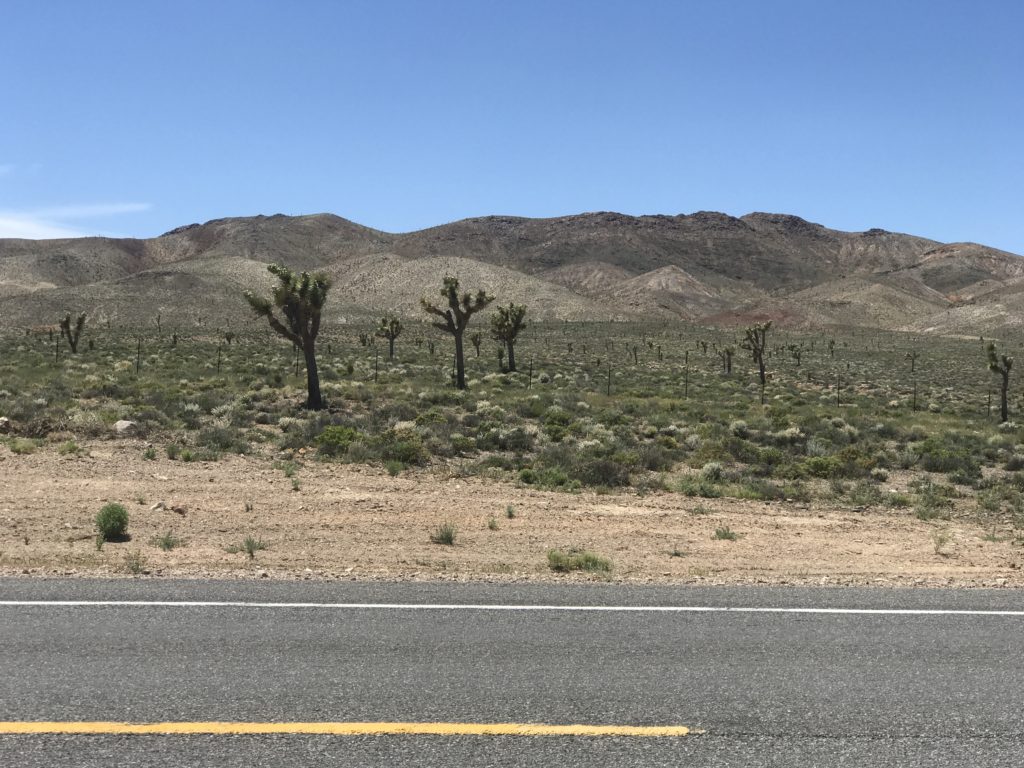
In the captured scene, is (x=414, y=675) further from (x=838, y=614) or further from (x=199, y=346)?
(x=199, y=346)

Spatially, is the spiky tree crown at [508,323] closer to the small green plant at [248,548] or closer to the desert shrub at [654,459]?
the desert shrub at [654,459]

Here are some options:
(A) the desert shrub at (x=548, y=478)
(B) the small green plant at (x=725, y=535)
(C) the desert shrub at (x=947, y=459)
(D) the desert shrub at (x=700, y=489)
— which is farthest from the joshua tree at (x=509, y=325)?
(B) the small green plant at (x=725, y=535)

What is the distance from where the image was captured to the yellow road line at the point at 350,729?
5496 mm

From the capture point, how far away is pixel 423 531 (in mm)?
13000

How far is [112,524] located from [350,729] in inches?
306

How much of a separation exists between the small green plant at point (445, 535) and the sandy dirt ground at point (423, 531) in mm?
149

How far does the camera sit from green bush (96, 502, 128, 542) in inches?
467

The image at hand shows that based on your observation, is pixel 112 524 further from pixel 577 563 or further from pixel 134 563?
pixel 577 563

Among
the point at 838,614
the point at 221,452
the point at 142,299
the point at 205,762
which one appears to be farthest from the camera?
the point at 142,299

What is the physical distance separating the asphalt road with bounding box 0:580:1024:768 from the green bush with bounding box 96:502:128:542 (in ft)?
9.39

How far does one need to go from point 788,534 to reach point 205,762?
1034cm

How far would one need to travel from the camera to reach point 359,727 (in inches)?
220

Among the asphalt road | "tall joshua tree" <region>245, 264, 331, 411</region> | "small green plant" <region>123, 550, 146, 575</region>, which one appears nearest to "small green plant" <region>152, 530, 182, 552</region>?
"small green plant" <region>123, 550, 146, 575</region>

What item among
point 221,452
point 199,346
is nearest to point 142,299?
point 199,346
